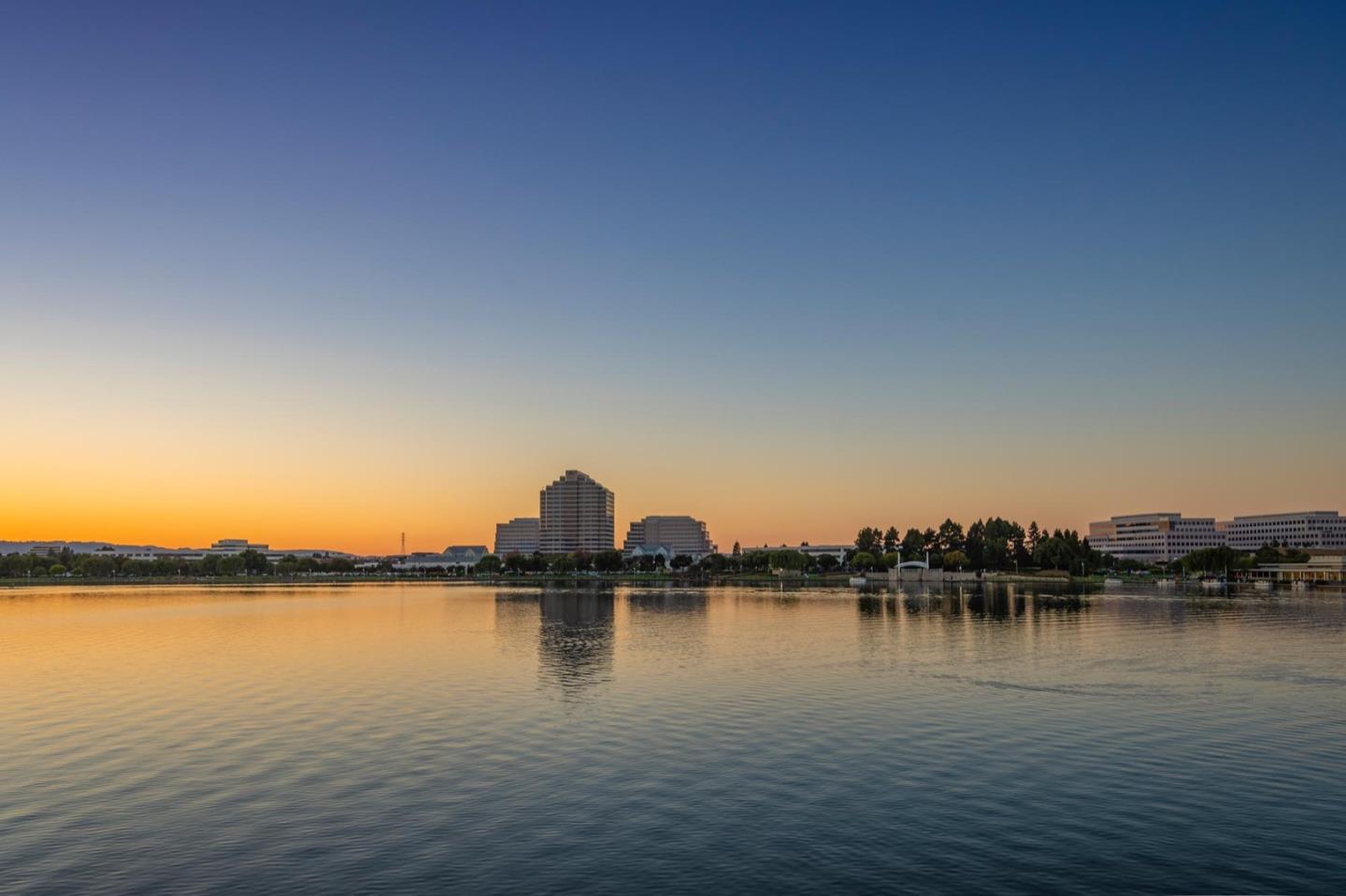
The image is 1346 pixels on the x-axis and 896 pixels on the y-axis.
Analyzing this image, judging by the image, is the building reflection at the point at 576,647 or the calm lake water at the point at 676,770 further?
the building reflection at the point at 576,647

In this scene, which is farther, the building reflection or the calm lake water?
the building reflection

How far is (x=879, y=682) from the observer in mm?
58188

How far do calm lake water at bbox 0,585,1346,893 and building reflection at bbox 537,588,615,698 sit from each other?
0.70m

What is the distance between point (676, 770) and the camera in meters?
35.0

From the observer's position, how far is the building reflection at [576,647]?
6075 centimetres

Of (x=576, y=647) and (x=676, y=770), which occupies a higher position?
(x=676, y=770)

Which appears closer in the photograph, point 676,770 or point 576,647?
point 676,770

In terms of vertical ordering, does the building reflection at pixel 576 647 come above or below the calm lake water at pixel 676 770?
below

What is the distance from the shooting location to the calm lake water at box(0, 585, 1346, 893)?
24.4m

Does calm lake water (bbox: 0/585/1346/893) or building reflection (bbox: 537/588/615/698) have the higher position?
calm lake water (bbox: 0/585/1346/893)

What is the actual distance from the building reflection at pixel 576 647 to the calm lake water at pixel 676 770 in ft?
2.29

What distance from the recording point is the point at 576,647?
8194 centimetres

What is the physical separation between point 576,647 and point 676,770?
48.1 metres

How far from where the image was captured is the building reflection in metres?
60.8
